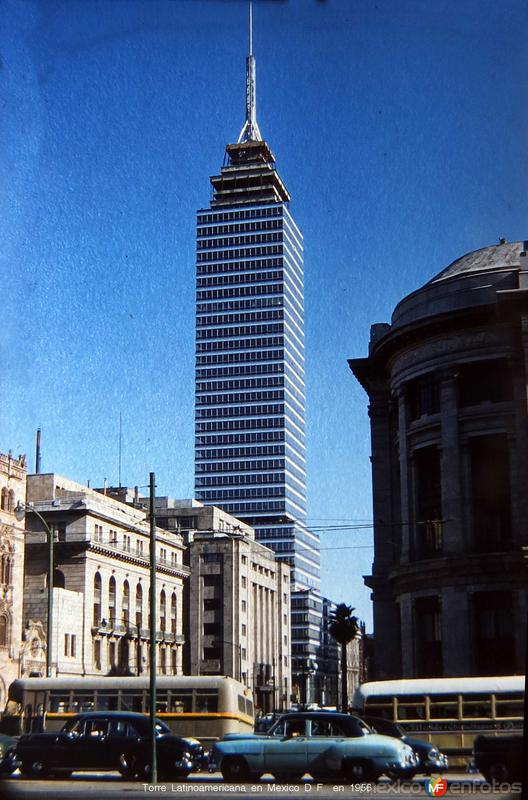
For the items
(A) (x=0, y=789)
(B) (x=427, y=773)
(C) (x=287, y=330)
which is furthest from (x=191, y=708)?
(C) (x=287, y=330)

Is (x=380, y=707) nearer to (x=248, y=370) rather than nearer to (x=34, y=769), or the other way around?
(x=34, y=769)

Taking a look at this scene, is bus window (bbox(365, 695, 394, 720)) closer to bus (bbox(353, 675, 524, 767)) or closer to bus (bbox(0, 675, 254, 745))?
bus (bbox(353, 675, 524, 767))

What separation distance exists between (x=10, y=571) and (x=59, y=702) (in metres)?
32.6

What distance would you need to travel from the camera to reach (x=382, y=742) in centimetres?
2034

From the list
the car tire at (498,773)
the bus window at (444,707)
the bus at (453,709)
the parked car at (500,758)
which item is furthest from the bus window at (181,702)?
the car tire at (498,773)

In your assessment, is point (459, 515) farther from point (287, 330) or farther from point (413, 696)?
point (287, 330)

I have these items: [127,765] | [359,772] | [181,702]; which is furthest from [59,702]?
[359,772]

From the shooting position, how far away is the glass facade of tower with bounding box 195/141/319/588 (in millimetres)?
184875

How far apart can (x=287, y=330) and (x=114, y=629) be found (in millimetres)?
110486

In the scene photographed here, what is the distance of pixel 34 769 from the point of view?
70.0 ft

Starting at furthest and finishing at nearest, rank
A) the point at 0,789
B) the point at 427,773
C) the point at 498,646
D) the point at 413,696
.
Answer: the point at 498,646, the point at 413,696, the point at 427,773, the point at 0,789

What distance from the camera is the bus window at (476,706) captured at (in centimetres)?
3097

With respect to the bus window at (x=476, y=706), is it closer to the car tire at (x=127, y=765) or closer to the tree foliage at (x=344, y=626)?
the car tire at (x=127, y=765)

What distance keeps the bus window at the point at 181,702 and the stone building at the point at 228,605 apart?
60989mm
